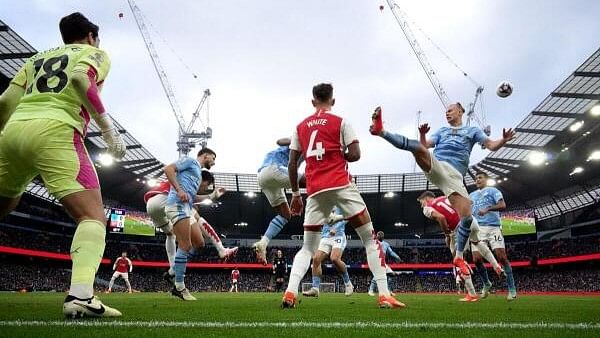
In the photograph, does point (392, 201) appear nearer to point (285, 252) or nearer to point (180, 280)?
point (285, 252)

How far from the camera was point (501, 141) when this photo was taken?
24.6 ft

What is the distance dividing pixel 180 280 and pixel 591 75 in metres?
33.5

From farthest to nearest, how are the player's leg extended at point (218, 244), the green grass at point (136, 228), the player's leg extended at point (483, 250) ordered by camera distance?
the green grass at point (136, 228) < the player's leg extended at point (483, 250) < the player's leg extended at point (218, 244)

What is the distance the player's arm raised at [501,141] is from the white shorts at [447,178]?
747 millimetres

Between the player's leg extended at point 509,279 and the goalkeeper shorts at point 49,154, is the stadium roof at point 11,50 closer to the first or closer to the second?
the goalkeeper shorts at point 49,154

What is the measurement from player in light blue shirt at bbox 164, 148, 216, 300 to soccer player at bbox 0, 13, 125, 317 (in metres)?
4.45

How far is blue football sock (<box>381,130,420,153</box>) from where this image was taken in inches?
228

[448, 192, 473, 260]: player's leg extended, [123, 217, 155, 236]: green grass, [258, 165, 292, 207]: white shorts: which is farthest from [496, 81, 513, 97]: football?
[123, 217, 155, 236]: green grass

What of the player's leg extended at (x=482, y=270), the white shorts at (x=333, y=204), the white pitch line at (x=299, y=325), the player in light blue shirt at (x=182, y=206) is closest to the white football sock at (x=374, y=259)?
the white shorts at (x=333, y=204)

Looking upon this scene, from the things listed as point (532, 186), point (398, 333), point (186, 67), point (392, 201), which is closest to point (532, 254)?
point (532, 186)

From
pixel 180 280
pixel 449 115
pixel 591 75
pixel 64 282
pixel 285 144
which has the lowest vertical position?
pixel 64 282

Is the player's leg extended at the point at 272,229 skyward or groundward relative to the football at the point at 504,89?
groundward

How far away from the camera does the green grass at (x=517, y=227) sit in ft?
155

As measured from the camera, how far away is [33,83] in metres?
3.92
